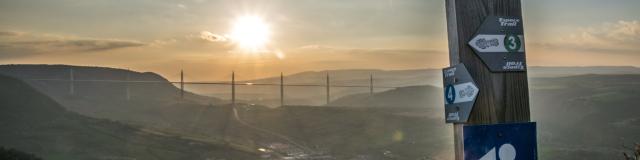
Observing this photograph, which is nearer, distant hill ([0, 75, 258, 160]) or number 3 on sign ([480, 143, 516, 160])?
number 3 on sign ([480, 143, 516, 160])

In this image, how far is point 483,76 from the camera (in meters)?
2.76

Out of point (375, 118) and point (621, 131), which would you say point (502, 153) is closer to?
point (621, 131)

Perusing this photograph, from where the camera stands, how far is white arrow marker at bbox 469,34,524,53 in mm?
2742

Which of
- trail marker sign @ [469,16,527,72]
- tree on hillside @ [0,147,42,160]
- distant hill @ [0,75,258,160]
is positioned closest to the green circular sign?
trail marker sign @ [469,16,527,72]

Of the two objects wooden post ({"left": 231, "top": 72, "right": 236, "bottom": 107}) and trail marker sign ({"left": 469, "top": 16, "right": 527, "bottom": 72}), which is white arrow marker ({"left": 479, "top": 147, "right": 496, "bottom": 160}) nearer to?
trail marker sign ({"left": 469, "top": 16, "right": 527, "bottom": 72})

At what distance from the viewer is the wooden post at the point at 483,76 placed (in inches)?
108

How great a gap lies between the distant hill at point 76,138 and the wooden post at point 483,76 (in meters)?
22.6

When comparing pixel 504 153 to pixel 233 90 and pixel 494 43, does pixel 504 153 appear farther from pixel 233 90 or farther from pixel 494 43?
pixel 233 90

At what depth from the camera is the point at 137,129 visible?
31.4 m

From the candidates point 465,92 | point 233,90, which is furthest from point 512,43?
point 233,90

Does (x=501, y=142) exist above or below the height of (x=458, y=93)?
below

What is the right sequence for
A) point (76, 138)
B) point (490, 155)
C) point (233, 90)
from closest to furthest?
point (490, 155)
point (76, 138)
point (233, 90)

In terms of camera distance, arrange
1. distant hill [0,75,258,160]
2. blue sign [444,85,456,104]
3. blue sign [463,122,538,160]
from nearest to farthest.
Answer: blue sign [463,122,538,160], blue sign [444,85,456,104], distant hill [0,75,258,160]

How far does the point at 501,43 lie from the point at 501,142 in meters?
0.45
